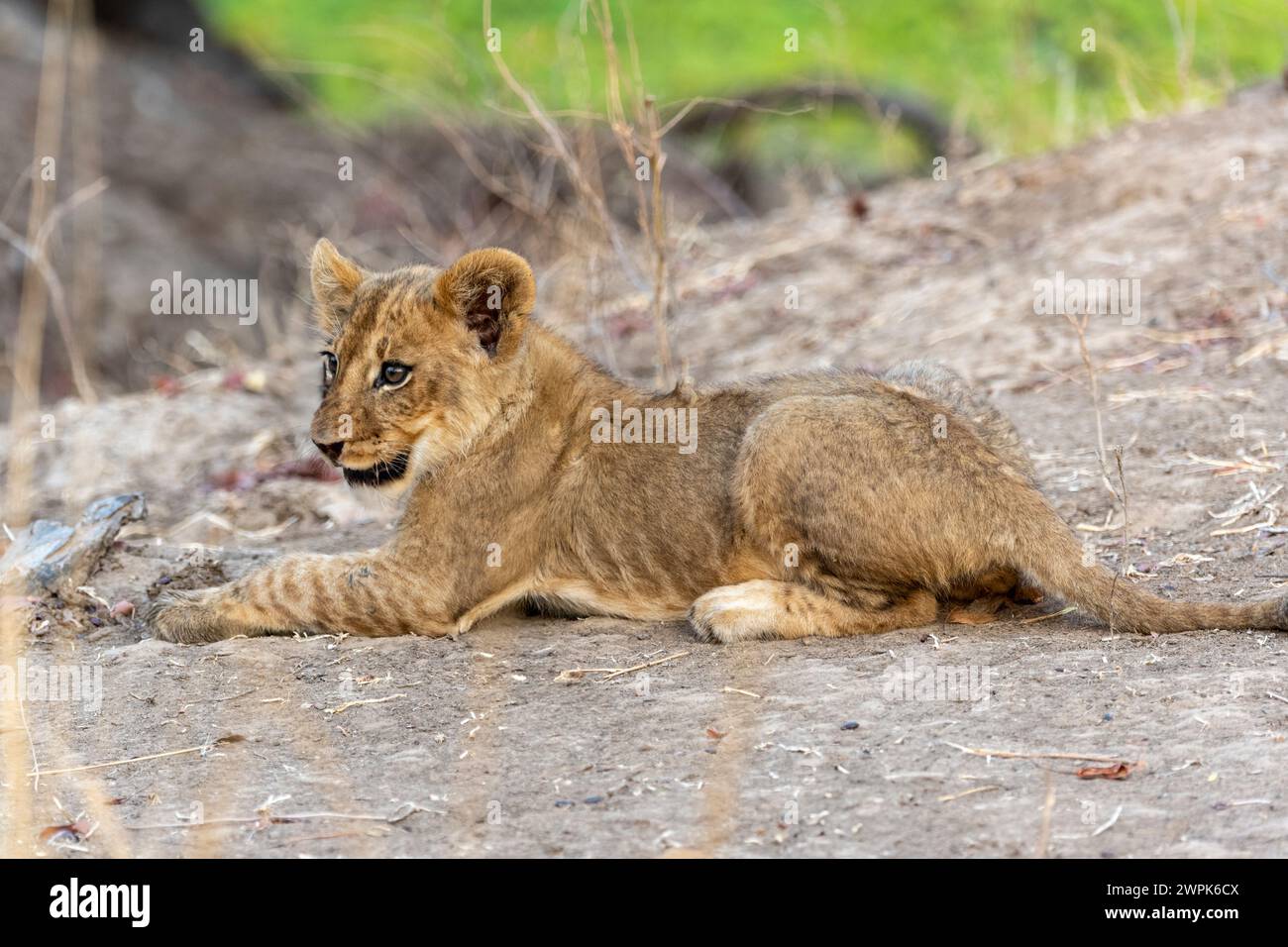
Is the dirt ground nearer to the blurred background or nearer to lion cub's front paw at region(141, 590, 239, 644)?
lion cub's front paw at region(141, 590, 239, 644)

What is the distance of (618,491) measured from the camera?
602cm

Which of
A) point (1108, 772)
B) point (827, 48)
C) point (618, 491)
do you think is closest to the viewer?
point (1108, 772)

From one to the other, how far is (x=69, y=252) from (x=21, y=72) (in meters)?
4.01

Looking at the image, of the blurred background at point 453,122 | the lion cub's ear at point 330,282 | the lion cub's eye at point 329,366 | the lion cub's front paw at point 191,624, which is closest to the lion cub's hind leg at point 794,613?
the lion cub's eye at point 329,366

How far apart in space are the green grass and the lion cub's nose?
28.6ft

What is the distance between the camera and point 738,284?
11.2 metres

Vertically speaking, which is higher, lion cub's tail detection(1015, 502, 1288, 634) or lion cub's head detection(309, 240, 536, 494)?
lion cub's head detection(309, 240, 536, 494)

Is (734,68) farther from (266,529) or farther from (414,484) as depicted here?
(414,484)

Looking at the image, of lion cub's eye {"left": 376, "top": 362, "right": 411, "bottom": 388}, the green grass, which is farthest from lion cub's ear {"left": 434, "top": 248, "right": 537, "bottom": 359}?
the green grass

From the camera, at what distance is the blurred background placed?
509 inches

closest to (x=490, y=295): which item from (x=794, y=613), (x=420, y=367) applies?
(x=420, y=367)

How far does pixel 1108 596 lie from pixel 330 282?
3.25 m

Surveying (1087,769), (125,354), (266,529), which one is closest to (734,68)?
(125,354)

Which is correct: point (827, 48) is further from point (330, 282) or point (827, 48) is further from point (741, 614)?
point (741, 614)
